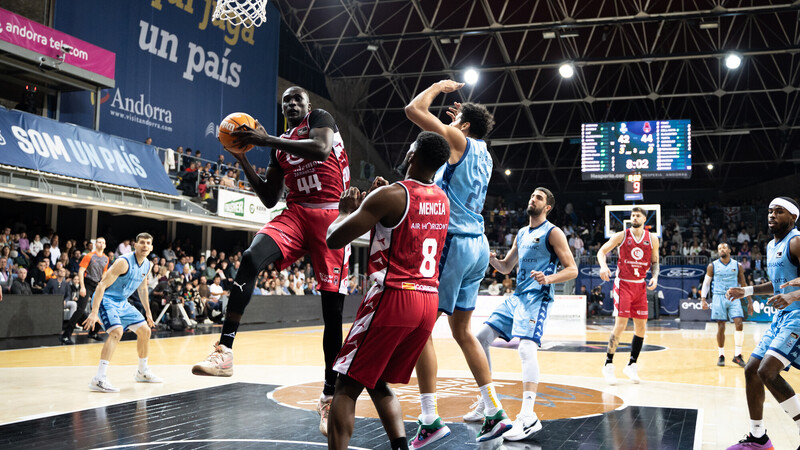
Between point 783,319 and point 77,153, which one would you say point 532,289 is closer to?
point 783,319

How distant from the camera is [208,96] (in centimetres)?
2158

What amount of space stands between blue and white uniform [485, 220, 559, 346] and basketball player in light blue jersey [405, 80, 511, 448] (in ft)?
1.84

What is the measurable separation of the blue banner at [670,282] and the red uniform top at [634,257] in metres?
16.5

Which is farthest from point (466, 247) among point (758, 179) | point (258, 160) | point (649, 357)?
point (758, 179)

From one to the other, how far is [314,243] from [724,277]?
8.90 metres

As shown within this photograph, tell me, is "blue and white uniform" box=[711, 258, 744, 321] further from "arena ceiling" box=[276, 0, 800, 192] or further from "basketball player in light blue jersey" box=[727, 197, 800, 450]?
"arena ceiling" box=[276, 0, 800, 192]

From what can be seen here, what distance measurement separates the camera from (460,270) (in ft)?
15.7

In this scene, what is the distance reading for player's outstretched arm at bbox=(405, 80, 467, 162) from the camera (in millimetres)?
4562

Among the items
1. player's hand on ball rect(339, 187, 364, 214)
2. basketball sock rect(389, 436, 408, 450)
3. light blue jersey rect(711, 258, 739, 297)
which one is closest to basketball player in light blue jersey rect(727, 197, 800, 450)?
basketball sock rect(389, 436, 408, 450)

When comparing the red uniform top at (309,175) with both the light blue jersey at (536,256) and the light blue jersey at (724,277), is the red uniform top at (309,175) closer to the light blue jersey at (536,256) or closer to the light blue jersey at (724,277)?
the light blue jersey at (536,256)

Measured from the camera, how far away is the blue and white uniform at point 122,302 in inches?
294

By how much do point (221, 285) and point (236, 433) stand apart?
549 inches

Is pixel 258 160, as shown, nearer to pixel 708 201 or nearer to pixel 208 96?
pixel 208 96

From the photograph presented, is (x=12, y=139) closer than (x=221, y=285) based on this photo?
Yes
